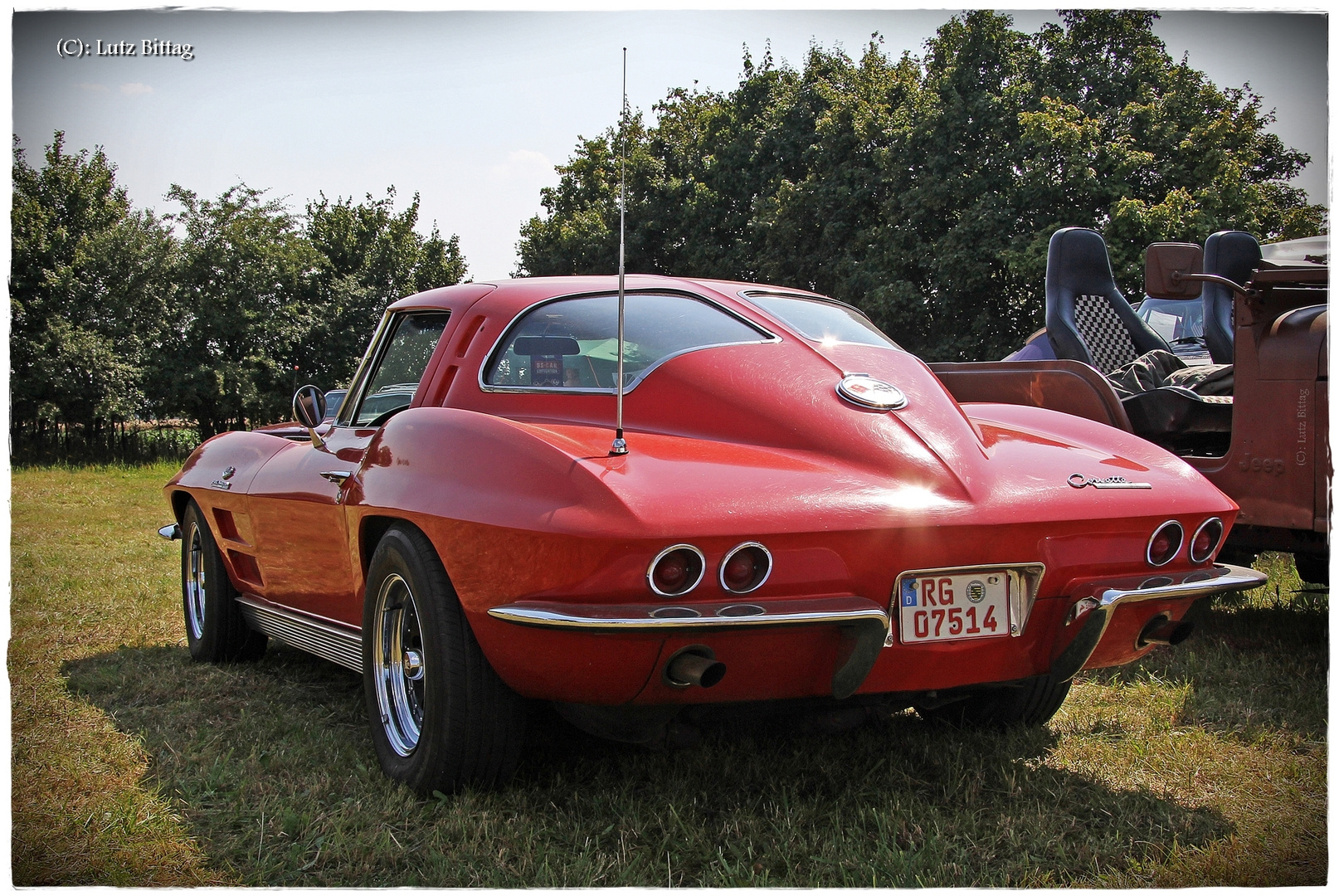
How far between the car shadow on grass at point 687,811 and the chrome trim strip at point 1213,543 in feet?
2.17

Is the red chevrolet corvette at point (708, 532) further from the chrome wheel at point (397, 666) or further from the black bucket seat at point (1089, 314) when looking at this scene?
the black bucket seat at point (1089, 314)

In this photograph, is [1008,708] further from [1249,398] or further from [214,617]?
[214,617]

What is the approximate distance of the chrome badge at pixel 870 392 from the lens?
9.74 feet

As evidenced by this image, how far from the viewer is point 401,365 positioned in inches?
151

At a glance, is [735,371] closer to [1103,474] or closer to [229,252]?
[1103,474]

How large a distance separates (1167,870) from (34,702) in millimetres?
3782

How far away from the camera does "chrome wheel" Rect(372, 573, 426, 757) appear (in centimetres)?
310

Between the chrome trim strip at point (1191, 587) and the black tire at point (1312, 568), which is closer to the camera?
the chrome trim strip at point (1191, 587)

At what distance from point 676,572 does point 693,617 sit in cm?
12

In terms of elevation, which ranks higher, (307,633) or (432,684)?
(432,684)

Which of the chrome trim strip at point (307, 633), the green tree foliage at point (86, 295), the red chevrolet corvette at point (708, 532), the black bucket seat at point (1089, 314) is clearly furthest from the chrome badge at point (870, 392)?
the green tree foliage at point (86, 295)

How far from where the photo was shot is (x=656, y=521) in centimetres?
235

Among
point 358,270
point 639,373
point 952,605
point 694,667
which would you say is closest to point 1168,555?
point 952,605

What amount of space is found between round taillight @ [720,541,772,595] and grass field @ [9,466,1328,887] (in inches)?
26.2
